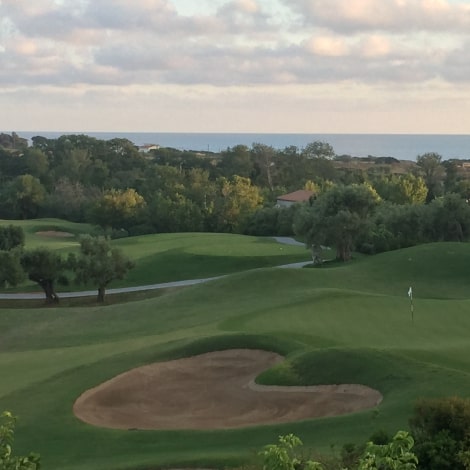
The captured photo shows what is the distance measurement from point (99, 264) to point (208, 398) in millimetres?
27838

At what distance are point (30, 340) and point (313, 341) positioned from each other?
13.8 meters

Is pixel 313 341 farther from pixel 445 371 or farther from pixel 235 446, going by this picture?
A: pixel 235 446

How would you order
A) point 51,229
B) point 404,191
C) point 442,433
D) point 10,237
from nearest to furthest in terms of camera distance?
point 442,433
point 10,237
point 51,229
point 404,191

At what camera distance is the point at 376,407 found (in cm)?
1638

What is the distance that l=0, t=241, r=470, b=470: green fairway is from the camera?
1523 cm

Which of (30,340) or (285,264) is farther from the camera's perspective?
(285,264)

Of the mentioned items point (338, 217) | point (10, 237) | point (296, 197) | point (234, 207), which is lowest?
point (10, 237)

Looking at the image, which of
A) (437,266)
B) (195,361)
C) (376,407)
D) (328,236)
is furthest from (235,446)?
(328,236)

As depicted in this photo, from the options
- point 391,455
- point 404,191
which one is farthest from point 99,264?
point 404,191

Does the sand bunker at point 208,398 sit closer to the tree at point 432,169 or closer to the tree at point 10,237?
the tree at point 10,237

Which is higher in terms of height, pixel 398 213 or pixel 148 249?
pixel 398 213

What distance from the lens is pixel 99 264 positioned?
46156 mm

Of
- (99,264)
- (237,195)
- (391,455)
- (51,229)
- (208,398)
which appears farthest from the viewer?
(237,195)

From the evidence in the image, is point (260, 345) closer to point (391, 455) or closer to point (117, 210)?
point (391, 455)
